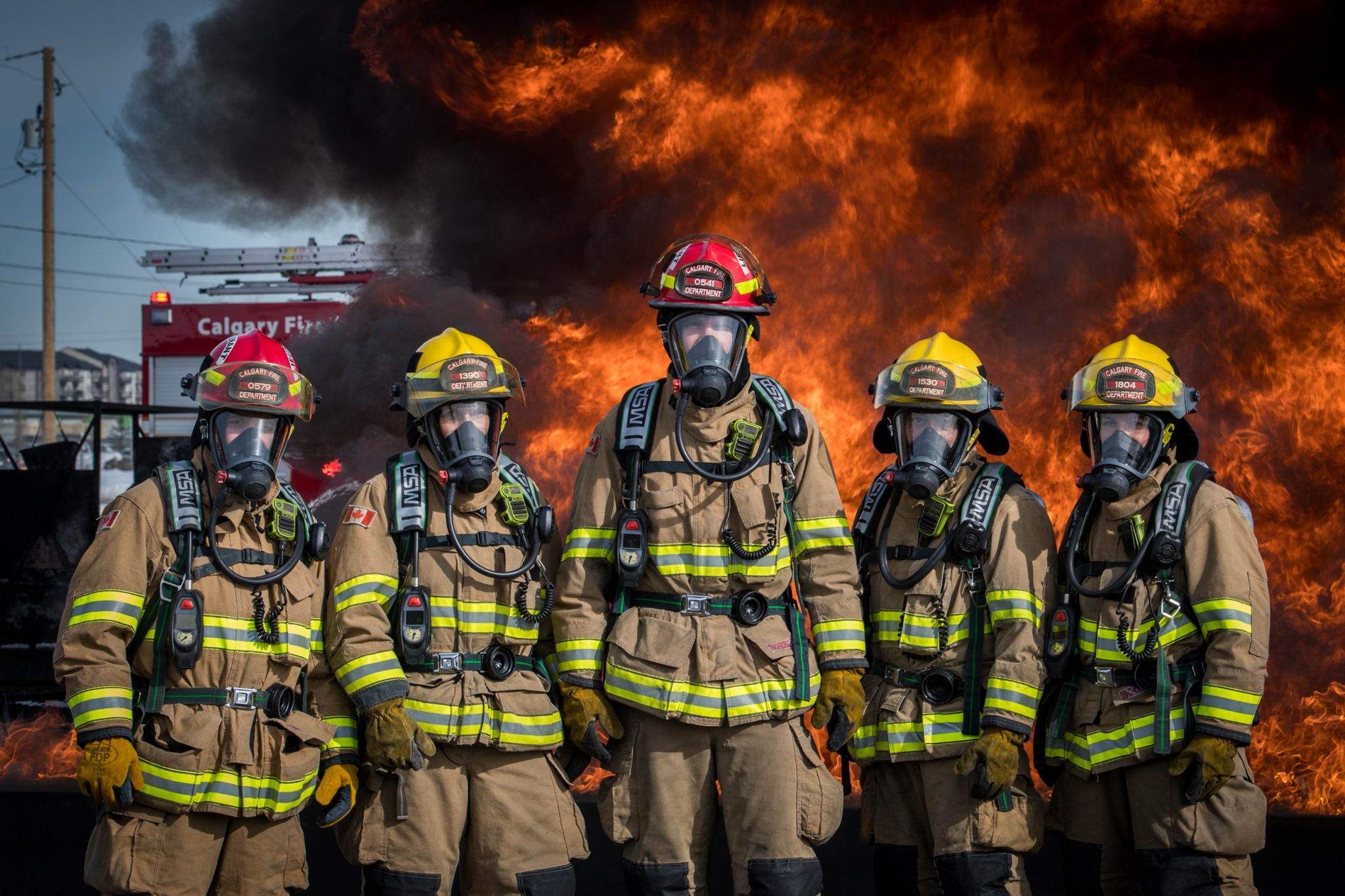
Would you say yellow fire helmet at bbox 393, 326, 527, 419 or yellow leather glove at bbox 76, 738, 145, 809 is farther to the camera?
yellow fire helmet at bbox 393, 326, 527, 419

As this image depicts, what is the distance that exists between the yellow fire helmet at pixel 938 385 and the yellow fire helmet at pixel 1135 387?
333 millimetres

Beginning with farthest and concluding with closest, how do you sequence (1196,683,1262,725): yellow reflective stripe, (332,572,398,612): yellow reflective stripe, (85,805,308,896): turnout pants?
(332,572,398,612): yellow reflective stripe < (1196,683,1262,725): yellow reflective stripe < (85,805,308,896): turnout pants

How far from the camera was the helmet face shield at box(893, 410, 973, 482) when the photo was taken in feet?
15.3

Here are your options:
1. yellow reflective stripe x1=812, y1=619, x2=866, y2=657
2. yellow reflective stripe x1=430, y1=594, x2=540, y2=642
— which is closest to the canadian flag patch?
yellow reflective stripe x1=430, y1=594, x2=540, y2=642

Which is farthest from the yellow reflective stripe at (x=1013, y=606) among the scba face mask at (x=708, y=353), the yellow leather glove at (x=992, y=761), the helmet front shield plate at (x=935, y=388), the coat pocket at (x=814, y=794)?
the scba face mask at (x=708, y=353)

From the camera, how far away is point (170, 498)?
4.31 meters

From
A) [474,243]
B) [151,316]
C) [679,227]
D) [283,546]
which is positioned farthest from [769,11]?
[151,316]

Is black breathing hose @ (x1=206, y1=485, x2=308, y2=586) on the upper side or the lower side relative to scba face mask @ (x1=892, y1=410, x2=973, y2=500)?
lower

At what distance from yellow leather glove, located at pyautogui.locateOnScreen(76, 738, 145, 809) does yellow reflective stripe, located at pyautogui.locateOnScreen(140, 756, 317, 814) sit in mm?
75

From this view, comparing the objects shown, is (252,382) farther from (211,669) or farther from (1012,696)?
(1012,696)

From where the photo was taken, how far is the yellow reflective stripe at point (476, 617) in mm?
4492

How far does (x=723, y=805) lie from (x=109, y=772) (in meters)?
2.07

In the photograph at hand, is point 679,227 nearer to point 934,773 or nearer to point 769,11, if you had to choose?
point 769,11

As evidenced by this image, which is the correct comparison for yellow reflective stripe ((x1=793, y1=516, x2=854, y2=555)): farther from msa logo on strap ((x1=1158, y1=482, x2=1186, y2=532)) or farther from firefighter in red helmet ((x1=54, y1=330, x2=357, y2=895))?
firefighter in red helmet ((x1=54, y1=330, x2=357, y2=895))
